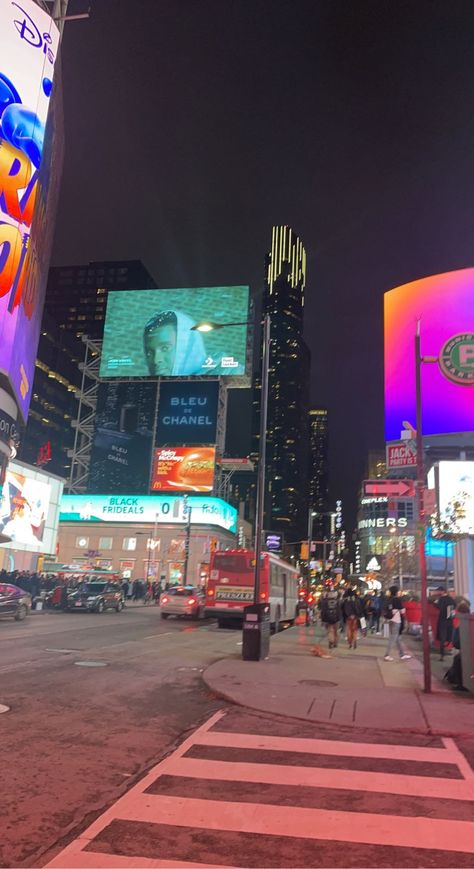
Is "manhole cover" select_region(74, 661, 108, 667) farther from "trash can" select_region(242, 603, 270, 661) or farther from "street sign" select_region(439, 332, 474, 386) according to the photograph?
"street sign" select_region(439, 332, 474, 386)

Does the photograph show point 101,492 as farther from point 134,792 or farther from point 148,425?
point 134,792

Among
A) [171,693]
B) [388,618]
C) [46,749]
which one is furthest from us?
[388,618]

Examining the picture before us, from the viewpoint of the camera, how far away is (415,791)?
18.4ft

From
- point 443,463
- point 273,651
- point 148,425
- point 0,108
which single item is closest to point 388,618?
point 273,651

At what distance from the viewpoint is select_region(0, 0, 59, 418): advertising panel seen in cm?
2384

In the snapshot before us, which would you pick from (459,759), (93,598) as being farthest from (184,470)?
(459,759)

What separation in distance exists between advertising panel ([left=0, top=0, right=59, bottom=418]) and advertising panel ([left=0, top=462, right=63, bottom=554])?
12384mm

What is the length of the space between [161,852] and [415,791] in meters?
2.70

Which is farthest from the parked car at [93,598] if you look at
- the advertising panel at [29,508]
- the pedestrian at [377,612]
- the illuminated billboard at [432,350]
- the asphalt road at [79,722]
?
the illuminated billboard at [432,350]

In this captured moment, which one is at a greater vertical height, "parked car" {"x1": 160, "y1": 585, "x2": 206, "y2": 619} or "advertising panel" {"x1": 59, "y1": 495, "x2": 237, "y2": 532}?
"advertising panel" {"x1": 59, "y1": 495, "x2": 237, "y2": 532}

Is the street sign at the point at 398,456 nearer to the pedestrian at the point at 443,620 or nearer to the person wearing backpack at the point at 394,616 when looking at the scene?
the pedestrian at the point at 443,620

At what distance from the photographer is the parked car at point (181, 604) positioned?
96.2ft

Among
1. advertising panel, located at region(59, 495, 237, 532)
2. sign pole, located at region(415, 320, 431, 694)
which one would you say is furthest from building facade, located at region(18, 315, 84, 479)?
sign pole, located at region(415, 320, 431, 694)

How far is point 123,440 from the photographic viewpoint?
7062cm
